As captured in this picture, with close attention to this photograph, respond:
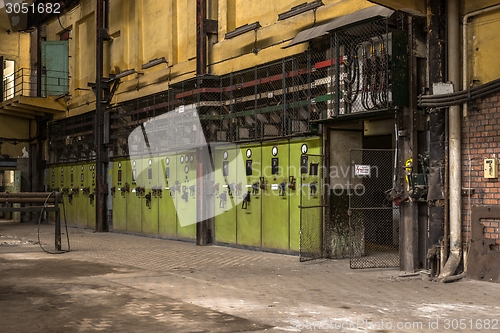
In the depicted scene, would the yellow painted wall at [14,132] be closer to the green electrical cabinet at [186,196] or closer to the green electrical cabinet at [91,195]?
the green electrical cabinet at [91,195]

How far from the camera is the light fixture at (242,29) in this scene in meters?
12.8

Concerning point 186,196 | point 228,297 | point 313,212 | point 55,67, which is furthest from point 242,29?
point 55,67

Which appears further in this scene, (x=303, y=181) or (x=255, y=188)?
(x=255, y=188)

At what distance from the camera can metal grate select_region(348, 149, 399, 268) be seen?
11.1 meters

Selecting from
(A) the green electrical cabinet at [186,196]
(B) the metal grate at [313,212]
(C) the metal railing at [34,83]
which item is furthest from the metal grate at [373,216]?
(C) the metal railing at [34,83]

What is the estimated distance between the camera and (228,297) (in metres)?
7.30

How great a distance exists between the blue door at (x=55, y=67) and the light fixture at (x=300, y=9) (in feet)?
39.4

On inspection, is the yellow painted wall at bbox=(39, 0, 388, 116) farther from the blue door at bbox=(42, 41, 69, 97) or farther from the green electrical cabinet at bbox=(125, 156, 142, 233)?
the green electrical cabinet at bbox=(125, 156, 142, 233)

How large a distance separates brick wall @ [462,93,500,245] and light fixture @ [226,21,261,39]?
557cm

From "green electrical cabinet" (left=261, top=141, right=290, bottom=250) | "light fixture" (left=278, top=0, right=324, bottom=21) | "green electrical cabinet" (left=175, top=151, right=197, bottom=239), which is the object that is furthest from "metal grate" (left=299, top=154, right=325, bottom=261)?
"green electrical cabinet" (left=175, top=151, right=197, bottom=239)

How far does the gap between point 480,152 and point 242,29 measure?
6449 mm

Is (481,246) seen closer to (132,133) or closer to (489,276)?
(489,276)

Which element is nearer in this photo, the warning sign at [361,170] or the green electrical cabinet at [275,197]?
the warning sign at [361,170]

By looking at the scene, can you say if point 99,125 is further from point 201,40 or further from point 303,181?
point 303,181
